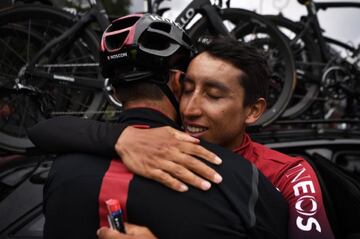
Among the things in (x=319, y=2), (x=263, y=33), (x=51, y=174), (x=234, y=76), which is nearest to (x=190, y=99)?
(x=234, y=76)

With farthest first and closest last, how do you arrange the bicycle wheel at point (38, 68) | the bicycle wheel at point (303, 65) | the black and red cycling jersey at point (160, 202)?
the bicycle wheel at point (303, 65)
the bicycle wheel at point (38, 68)
the black and red cycling jersey at point (160, 202)

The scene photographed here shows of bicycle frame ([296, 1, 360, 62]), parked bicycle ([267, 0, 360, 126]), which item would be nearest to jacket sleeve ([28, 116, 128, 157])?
parked bicycle ([267, 0, 360, 126])

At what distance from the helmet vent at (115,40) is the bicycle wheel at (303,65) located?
3.20 metres

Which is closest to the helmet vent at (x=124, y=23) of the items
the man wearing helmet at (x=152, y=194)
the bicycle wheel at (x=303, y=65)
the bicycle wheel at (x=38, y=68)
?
the man wearing helmet at (x=152, y=194)

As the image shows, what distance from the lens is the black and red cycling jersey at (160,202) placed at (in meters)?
1.12

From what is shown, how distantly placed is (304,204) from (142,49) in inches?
29.3

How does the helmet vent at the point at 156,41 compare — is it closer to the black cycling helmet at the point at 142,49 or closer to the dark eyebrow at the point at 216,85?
the black cycling helmet at the point at 142,49

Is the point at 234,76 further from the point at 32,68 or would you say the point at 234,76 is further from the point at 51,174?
the point at 32,68

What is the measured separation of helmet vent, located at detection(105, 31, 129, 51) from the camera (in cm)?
152

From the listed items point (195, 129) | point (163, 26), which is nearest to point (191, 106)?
point (195, 129)

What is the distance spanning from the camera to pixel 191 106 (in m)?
1.55

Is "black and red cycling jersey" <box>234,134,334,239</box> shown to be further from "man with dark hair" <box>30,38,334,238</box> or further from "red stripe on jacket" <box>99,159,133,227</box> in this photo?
"red stripe on jacket" <box>99,159,133,227</box>

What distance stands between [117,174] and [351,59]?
14.4ft

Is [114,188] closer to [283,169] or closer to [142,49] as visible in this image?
[142,49]
